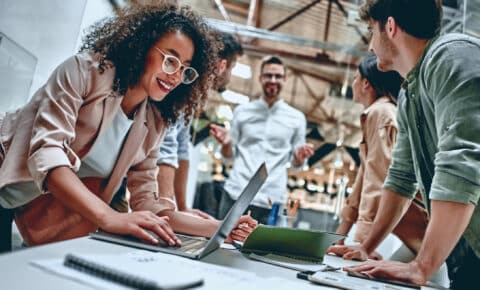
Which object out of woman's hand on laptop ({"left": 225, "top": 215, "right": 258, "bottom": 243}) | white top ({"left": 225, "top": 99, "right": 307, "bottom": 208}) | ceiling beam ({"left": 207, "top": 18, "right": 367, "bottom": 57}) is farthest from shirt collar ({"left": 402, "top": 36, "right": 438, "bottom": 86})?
ceiling beam ({"left": 207, "top": 18, "right": 367, "bottom": 57})

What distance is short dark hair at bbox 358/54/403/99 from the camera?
2.25 metres

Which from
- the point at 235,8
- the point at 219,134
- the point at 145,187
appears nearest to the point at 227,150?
the point at 219,134

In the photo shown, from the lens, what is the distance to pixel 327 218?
892 cm

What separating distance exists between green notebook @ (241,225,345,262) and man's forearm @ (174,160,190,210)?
1691mm

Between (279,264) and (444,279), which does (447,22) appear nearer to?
(444,279)

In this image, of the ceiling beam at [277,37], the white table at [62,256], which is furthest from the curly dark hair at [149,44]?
the ceiling beam at [277,37]

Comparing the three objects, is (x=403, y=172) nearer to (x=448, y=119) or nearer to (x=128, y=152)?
(x=448, y=119)

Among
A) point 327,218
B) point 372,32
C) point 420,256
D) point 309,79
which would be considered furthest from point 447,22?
point 309,79

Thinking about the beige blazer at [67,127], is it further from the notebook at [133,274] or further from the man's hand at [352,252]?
the man's hand at [352,252]

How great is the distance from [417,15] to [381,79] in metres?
1.11

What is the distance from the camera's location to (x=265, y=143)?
316 cm

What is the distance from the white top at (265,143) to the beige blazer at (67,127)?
1.68 metres

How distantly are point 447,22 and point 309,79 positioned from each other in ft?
23.9

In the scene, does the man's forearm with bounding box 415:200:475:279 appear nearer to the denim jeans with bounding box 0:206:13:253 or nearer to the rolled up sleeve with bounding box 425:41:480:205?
the rolled up sleeve with bounding box 425:41:480:205
